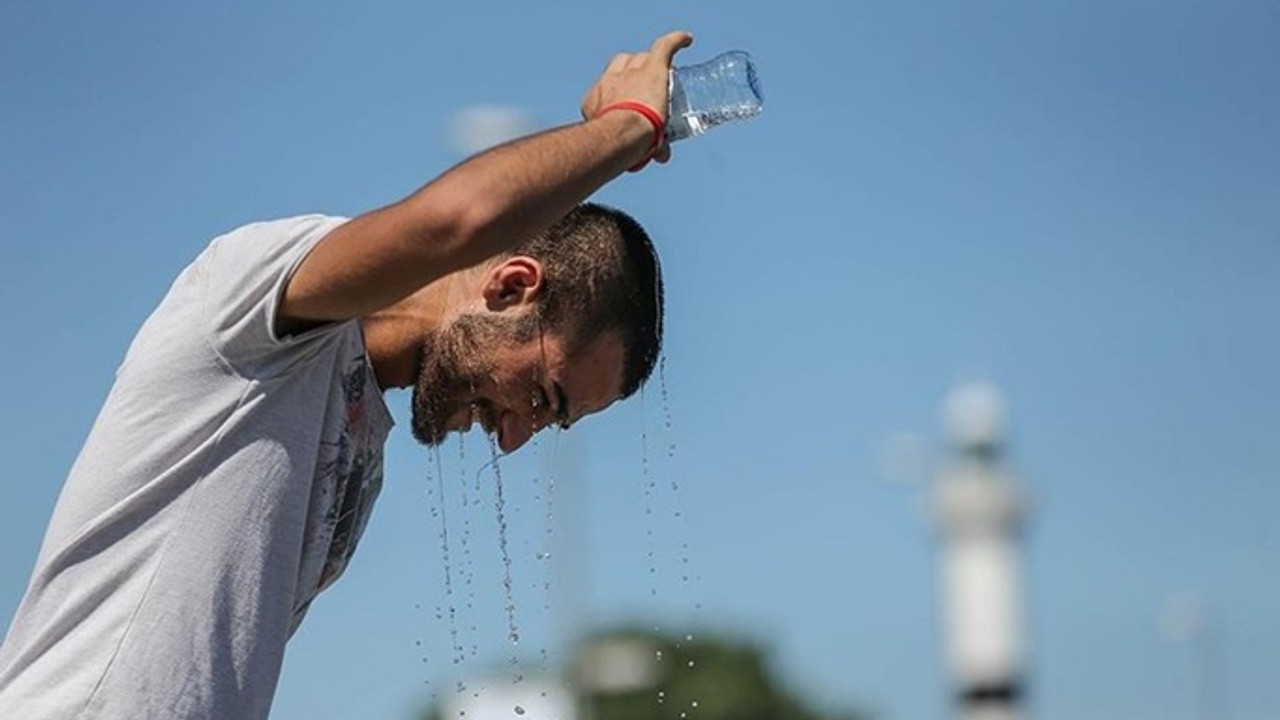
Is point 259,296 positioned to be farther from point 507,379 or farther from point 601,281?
point 601,281

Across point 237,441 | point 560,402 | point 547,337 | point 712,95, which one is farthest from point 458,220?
point 712,95

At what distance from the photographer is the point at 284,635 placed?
504 centimetres

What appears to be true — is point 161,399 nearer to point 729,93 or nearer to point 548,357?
point 548,357

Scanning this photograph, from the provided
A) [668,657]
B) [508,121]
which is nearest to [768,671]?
[668,657]

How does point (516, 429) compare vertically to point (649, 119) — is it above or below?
below

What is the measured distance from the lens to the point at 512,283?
17.5 ft

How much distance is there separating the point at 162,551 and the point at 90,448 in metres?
0.26

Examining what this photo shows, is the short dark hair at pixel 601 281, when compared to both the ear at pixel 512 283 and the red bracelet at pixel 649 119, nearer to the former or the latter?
the ear at pixel 512 283

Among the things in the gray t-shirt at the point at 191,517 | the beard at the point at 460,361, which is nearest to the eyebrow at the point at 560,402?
the beard at the point at 460,361

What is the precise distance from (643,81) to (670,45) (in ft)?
0.55

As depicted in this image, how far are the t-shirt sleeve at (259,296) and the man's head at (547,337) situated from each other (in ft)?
1.32

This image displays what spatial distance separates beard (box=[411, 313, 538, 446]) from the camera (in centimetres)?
528

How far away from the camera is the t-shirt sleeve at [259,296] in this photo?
16.0ft

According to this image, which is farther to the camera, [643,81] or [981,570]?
[981,570]
